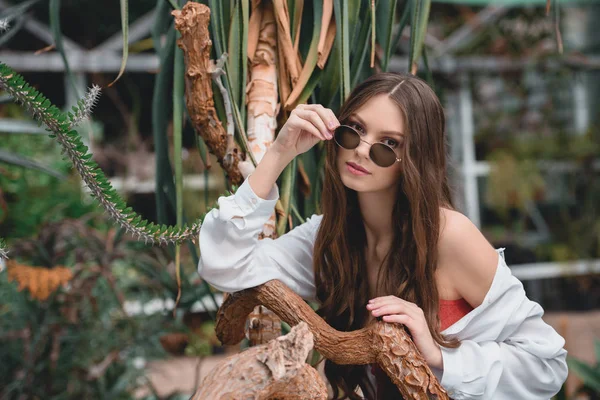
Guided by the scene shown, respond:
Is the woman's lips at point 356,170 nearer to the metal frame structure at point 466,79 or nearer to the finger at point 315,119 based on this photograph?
the finger at point 315,119

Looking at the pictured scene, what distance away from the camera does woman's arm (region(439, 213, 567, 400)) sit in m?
1.09

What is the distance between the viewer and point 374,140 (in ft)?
3.53

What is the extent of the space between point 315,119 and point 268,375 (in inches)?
17.4

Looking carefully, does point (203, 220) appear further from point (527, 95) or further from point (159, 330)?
point (527, 95)

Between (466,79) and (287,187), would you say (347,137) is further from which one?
(466,79)

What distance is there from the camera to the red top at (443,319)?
→ 114 centimetres

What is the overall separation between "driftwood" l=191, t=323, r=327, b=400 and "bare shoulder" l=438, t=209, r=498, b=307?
0.42 meters

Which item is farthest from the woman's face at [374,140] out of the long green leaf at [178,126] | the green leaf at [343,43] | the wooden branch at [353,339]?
the long green leaf at [178,126]

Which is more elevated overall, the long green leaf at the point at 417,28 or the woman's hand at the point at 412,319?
the long green leaf at the point at 417,28

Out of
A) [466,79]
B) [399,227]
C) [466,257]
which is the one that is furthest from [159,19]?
[466,79]

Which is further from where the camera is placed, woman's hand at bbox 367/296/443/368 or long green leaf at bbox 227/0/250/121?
long green leaf at bbox 227/0/250/121

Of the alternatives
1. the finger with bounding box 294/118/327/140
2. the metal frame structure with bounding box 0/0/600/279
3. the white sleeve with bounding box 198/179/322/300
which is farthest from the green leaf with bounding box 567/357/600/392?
the metal frame structure with bounding box 0/0/600/279

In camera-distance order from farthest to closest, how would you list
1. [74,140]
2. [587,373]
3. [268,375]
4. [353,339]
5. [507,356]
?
1. [587,373]
2. [507,356]
3. [353,339]
4. [74,140]
5. [268,375]

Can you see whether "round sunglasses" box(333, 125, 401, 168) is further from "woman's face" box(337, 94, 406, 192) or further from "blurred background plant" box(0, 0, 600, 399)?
"blurred background plant" box(0, 0, 600, 399)
